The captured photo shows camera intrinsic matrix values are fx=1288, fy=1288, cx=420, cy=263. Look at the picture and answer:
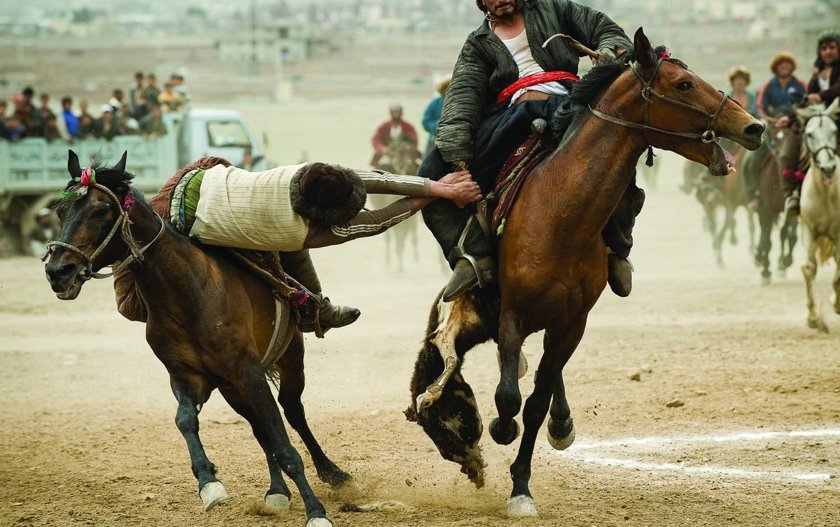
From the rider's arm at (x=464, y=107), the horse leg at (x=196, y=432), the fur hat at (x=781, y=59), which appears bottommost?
the horse leg at (x=196, y=432)

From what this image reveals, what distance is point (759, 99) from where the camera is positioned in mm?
16594

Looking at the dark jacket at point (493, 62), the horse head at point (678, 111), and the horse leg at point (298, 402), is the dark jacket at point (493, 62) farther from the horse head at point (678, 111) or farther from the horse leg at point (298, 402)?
the horse leg at point (298, 402)

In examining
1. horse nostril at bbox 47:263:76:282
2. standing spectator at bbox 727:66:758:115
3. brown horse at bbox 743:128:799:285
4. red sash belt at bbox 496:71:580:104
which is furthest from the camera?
standing spectator at bbox 727:66:758:115

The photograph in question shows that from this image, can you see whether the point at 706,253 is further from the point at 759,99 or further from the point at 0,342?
the point at 0,342

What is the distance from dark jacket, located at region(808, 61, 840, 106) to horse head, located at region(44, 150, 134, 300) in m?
8.93

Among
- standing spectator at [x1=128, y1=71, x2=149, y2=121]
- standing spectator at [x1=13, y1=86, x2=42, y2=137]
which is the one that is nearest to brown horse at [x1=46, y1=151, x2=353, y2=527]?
standing spectator at [x1=13, y1=86, x2=42, y2=137]

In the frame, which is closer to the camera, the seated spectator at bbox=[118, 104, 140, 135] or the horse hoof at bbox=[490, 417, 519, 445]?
the horse hoof at bbox=[490, 417, 519, 445]

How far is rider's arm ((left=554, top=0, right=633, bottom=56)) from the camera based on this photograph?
6.93 meters

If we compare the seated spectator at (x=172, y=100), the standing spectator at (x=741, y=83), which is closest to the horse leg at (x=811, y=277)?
the standing spectator at (x=741, y=83)

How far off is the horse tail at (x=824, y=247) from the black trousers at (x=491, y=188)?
6.71 meters

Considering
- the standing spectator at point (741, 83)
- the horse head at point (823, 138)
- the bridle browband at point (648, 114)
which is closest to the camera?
the bridle browband at point (648, 114)

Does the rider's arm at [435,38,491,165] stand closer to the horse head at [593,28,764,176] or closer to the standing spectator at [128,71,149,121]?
the horse head at [593,28,764,176]

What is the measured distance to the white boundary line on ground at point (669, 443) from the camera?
24.5 ft

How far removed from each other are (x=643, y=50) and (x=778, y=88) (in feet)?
36.3
